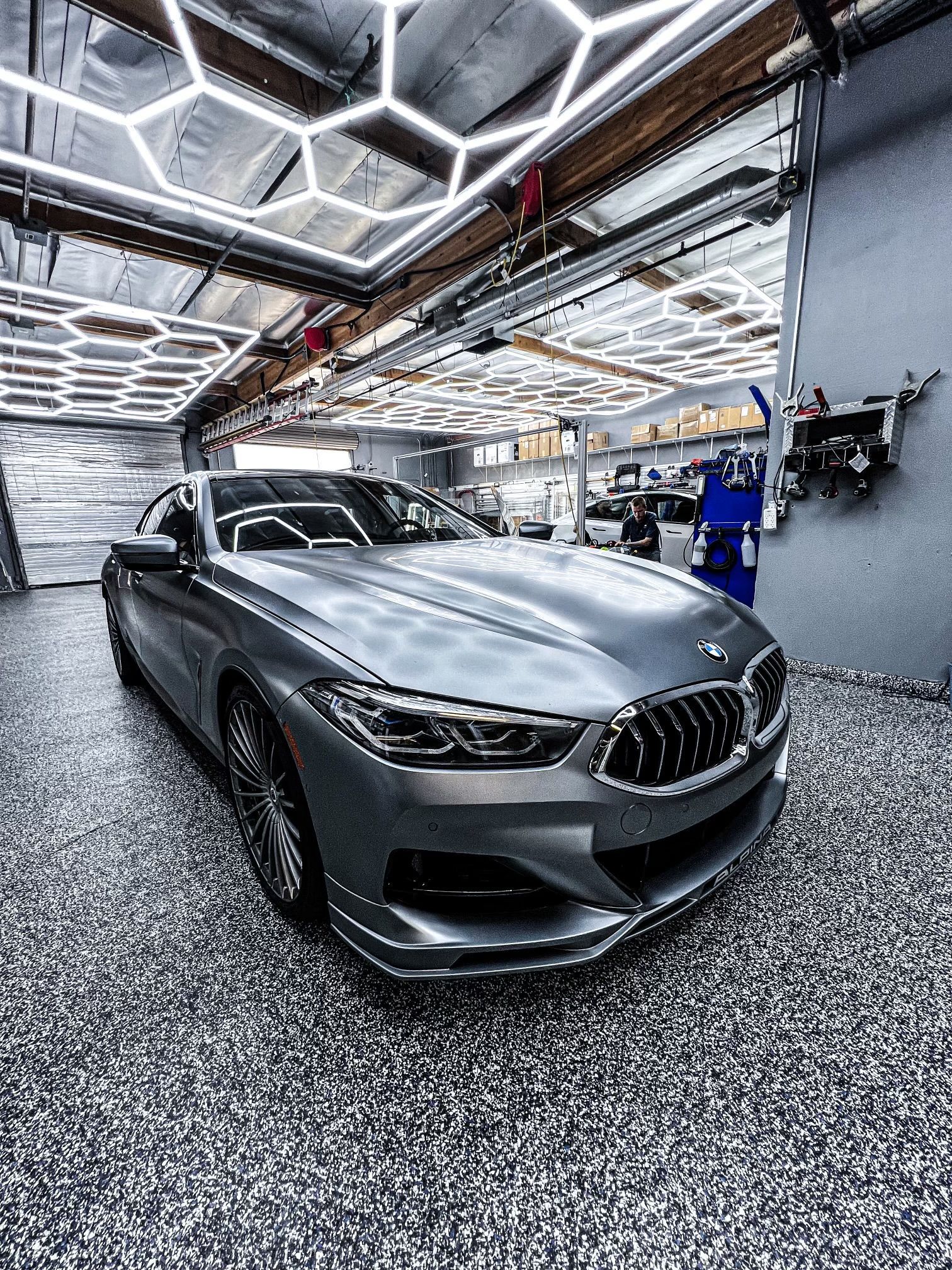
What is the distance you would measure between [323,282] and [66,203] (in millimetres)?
2190

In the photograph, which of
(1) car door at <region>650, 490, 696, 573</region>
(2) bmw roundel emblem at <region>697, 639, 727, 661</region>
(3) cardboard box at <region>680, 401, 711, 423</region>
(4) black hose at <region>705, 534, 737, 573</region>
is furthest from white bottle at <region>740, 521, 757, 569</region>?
(3) cardboard box at <region>680, 401, 711, 423</region>

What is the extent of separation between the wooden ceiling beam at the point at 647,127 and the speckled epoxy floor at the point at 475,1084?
13.7 ft

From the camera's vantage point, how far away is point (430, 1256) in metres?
0.80

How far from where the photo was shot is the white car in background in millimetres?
7145

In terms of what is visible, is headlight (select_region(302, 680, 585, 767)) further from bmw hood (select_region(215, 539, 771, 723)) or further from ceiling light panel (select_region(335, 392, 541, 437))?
ceiling light panel (select_region(335, 392, 541, 437))

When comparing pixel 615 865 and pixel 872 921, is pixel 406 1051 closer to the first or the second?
pixel 615 865

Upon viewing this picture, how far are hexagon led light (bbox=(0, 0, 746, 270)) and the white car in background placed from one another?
13.9 feet

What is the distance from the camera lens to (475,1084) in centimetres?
105

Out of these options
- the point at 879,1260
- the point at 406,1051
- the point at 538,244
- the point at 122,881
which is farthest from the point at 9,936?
the point at 538,244

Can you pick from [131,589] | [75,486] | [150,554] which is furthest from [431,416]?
[150,554]

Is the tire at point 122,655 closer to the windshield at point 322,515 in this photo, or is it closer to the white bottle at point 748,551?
the windshield at point 322,515

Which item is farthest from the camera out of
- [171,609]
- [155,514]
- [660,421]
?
[660,421]

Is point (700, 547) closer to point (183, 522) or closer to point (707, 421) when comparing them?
point (183, 522)

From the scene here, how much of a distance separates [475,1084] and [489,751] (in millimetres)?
663
